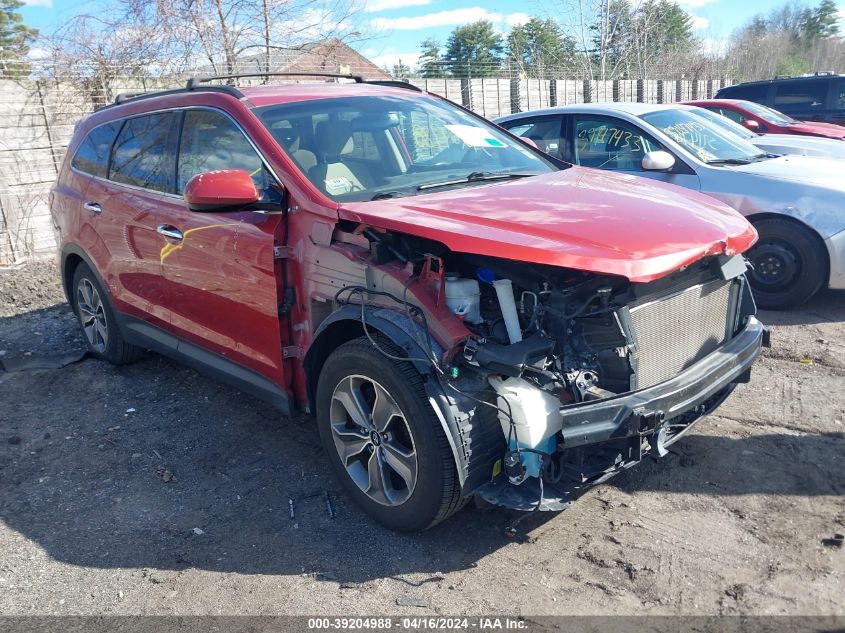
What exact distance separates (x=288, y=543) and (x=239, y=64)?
10077 millimetres

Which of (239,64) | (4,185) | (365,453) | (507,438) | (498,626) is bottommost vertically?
(498,626)

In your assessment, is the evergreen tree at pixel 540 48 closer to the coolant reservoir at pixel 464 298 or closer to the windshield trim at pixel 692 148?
the windshield trim at pixel 692 148

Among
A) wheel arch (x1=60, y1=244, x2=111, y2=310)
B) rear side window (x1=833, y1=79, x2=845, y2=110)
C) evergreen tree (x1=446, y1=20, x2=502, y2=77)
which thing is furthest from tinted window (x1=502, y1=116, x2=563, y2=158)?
evergreen tree (x1=446, y1=20, x2=502, y2=77)

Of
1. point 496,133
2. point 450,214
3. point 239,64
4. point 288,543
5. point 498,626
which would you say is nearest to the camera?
point 498,626

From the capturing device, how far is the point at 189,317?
14.3 feet

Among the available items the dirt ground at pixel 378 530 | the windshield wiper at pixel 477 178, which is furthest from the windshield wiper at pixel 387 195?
the dirt ground at pixel 378 530

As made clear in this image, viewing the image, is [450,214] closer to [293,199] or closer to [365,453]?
[293,199]

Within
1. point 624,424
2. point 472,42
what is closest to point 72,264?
point 624,424

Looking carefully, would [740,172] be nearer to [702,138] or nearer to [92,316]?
[702,138]

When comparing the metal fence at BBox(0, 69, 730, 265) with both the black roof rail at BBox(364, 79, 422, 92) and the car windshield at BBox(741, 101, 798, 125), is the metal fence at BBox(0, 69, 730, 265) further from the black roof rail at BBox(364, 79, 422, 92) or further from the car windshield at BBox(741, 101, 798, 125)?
the car windshield at BBox(741, 101, 798, 125)

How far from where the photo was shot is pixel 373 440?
3.28m

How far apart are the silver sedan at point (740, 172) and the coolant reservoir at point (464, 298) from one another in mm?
3126

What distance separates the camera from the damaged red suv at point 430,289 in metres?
2.84

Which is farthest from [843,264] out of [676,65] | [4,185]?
[676,65]
